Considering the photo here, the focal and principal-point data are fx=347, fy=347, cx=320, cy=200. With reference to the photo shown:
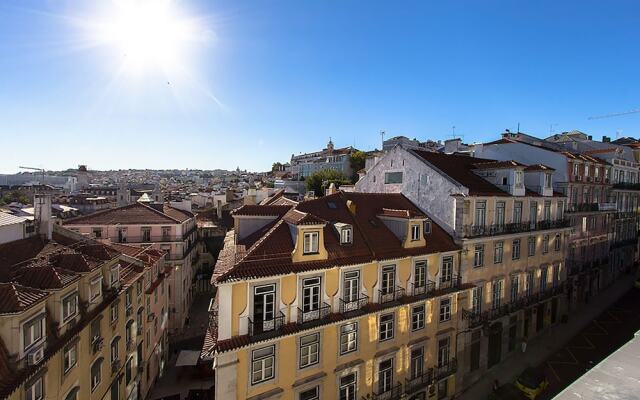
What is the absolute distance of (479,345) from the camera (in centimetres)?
2719

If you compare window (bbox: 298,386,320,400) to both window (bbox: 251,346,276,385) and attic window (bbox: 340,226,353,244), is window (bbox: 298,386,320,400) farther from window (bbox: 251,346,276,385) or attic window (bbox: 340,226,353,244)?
attic window (bbox: 340,226,353,244)

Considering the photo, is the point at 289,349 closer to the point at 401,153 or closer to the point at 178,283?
the point at 401,153

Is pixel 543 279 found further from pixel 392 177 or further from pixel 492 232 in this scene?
pixel 392 177

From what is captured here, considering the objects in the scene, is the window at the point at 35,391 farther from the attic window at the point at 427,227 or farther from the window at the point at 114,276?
the attic window at the point at 427,227

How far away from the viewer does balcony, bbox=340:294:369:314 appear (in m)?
18.8

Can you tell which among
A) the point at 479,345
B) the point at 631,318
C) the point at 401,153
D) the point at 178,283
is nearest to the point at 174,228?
the point at 178,283

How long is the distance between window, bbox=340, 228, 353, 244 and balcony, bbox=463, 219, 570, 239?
9.50 metres

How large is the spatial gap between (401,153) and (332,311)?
15678 mm

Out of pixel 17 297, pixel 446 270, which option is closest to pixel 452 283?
pixel 446 270

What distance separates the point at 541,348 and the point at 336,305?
23.6m

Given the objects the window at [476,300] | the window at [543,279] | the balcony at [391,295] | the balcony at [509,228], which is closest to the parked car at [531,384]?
the window at [476,300]

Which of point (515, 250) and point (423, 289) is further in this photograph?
point (515, 250)

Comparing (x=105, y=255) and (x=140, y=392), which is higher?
(x=105, y=255)

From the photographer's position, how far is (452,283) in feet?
79.7
